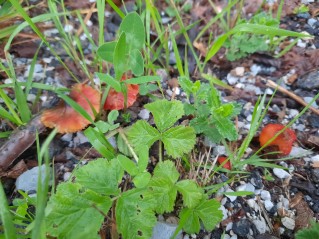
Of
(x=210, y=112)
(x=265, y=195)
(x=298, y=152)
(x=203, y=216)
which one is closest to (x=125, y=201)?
(x=203, y=216)

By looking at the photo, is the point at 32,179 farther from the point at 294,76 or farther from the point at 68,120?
the point at 294,76

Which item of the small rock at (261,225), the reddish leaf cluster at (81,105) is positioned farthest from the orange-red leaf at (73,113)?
the small rock at (261,225)

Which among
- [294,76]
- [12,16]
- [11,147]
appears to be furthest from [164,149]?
[12,16]

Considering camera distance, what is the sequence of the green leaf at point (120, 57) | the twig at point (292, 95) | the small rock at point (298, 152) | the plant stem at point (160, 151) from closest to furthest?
the green leaf at point (120, 57) → the plant stem at point (160, 151) → the small rock at point (298, 152) → the twig at point (292, 95)

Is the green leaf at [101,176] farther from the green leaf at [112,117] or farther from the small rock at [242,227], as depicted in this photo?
the small rock at [242,227]

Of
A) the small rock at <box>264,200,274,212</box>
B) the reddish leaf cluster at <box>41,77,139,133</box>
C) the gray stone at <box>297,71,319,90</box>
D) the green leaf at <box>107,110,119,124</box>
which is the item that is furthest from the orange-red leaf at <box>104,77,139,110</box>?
the gray stone at <box>297,71,319,90</box>

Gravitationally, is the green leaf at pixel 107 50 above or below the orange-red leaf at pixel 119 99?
above

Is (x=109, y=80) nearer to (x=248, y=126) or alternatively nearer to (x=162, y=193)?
(x=162, y=193)
